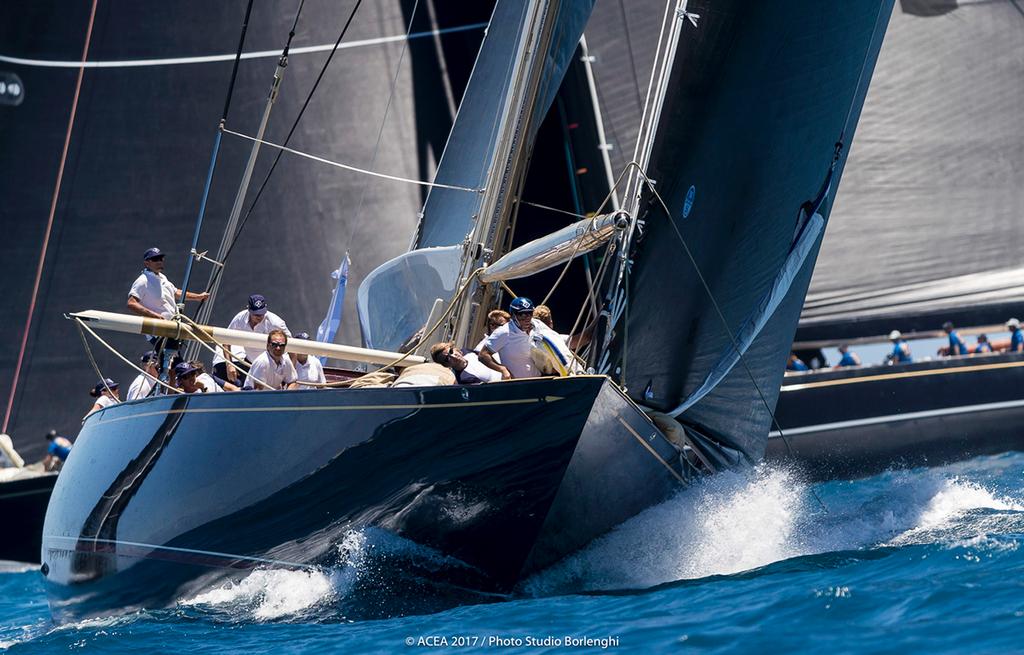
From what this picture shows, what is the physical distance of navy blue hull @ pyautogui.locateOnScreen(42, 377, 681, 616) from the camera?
5.50 m

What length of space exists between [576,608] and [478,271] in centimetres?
215

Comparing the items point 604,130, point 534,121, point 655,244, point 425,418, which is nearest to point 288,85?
point 604,130

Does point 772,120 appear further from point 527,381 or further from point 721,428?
point 527,381

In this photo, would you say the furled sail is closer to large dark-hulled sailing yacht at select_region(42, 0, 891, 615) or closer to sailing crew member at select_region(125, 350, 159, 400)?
large dark-hulled sailing yacht at select_region(42, 0, 891, 615)

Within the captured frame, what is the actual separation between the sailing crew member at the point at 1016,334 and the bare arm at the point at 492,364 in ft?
23.8

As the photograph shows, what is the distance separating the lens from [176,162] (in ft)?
39.6

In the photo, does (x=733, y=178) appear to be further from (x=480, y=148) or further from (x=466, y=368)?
(x=480, y=148)

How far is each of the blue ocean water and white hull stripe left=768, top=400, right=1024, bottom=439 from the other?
407 cm

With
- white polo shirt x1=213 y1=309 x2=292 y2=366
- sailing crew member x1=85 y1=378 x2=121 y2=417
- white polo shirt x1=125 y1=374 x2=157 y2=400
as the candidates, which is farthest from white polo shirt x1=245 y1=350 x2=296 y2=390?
white polo shirt x1=125 y1=374 x2=157 y2=400

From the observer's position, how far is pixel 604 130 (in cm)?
1158

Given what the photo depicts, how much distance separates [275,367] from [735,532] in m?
2.43

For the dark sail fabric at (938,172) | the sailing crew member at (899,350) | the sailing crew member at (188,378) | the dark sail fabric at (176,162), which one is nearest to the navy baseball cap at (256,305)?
the sailing crew member at (188,378)

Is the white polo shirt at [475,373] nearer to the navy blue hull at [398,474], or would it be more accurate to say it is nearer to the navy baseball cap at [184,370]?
the navy blue hull at [398,474]

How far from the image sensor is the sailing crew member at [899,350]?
39.2ft
